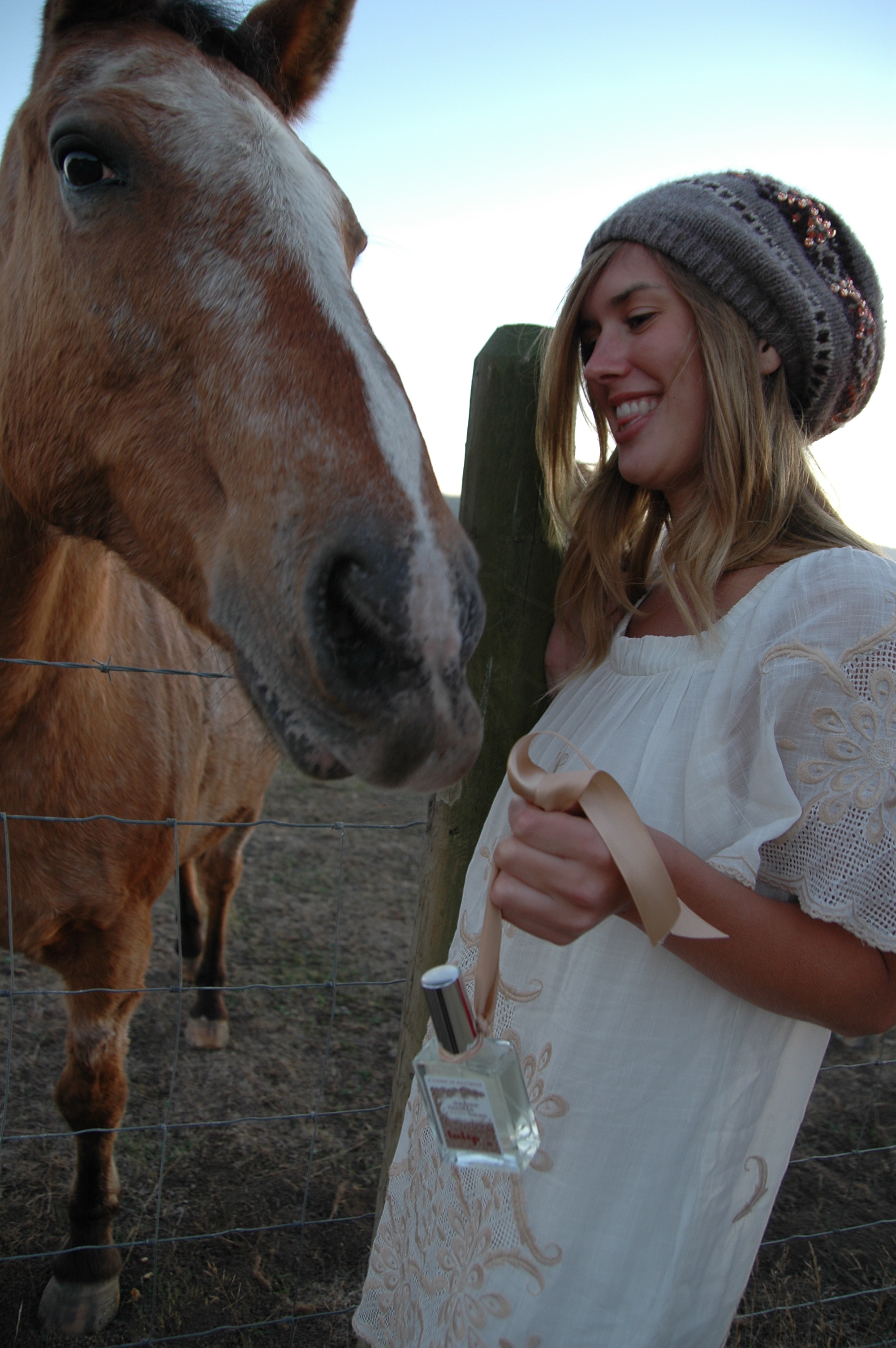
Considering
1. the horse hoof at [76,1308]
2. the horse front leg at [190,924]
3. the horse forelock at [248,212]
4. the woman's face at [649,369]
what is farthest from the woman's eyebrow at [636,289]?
the horse front leg at [190,924]

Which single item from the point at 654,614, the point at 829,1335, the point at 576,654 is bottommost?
the point at 829,1335

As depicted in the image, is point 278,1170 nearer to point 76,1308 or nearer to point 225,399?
point 76,1308

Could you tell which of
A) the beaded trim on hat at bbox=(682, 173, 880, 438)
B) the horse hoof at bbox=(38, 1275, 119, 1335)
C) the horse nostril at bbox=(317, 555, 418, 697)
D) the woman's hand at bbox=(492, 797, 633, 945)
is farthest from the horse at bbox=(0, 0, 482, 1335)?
the horse hoof at bbox=(38, 1275, 119, 1335)

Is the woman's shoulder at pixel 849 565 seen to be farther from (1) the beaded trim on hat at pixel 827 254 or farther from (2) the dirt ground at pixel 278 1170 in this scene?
(2) the dirt ground at pixel 278 1170

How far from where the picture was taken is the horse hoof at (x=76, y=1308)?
2135mm

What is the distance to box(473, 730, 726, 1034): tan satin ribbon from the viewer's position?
0.83 metres

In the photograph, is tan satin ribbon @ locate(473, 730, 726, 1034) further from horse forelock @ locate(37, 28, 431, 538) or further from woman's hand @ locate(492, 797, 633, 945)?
horse forelock @ locate(37, 28, 431, 538)

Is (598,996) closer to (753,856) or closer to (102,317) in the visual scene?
(753,856)

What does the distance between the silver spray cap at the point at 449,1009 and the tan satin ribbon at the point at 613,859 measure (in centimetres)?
6

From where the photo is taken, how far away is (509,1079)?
2.82ft

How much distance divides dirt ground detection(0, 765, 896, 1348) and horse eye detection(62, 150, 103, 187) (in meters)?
0.95

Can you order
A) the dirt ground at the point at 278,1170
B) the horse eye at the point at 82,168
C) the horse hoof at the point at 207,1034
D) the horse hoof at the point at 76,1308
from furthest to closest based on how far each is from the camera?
the horse hoof at the point at 207,1034 < the dirt ground at the point at 278,1170 < the horse hoof at the point at 76,1308 < the horse eye at the point at 82,168

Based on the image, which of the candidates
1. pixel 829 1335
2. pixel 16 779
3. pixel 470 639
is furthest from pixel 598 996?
pixel 829 1335

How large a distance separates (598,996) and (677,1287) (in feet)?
1.29
